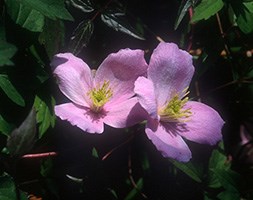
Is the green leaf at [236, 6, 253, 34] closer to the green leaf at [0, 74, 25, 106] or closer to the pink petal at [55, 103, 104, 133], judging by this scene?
the pink petal at [55, 103, 104, 133]

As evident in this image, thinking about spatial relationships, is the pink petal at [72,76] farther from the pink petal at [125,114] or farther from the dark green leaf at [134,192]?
the dark green leaf at [134,192]

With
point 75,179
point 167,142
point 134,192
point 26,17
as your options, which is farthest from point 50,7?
point 134,192

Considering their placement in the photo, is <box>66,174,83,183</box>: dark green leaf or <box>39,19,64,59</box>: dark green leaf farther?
<box>66,174,83,183</box>: dark green leaf

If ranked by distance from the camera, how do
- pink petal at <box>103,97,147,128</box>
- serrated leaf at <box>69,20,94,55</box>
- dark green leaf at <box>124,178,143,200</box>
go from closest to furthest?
pink petal at <box>103,97,147,128</box>, serrated leaf at <box>69,20,94,55</box>, dark green leaf at <box>124,178,143,200</box>

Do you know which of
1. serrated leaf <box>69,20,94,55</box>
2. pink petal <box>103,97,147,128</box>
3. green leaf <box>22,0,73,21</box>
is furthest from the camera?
serrated leaf <box>69,20,94,55</box>

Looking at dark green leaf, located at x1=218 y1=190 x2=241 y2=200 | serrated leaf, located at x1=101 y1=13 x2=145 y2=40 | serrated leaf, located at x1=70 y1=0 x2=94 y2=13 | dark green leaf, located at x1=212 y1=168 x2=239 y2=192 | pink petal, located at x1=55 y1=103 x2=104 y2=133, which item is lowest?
dark green leaf, located at x1=218 y1=190 x2=241 y2=200

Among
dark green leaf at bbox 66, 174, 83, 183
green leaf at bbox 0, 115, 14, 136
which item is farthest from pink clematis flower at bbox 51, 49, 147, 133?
dark green leaf at bbox 66, 174, 83, 183
